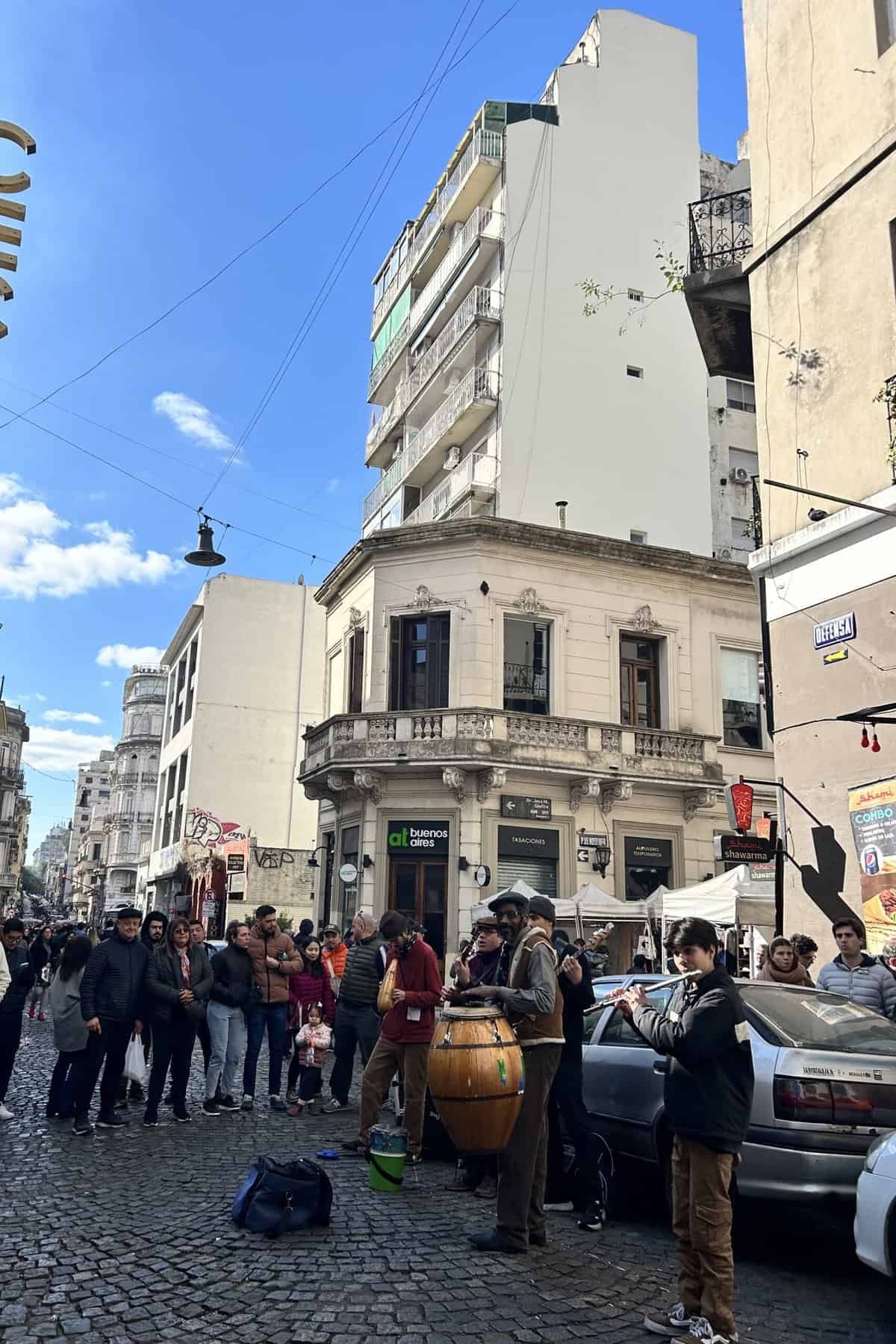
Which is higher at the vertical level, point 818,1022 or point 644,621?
point 644,621

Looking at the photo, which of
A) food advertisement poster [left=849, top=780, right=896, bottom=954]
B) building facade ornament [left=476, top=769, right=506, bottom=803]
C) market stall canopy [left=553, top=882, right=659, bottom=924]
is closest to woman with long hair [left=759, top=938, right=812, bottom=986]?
food advertisement poster [left=849, top=780, right=896, bottom=954]

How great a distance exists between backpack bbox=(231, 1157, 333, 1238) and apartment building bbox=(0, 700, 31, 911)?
78.8m

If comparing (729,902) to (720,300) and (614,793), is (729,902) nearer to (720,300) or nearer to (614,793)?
(614,793)

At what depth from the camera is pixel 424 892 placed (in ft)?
77.0

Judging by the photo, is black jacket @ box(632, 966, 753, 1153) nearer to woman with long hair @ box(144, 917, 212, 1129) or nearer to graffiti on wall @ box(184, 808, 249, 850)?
woman with long hair @ box(144, 917, 212, 1129)

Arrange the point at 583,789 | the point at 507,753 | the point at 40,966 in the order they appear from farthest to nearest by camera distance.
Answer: the point at 583,789
the point at 507,753
the point at 40,966

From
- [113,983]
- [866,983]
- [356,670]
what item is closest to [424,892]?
[356,670]

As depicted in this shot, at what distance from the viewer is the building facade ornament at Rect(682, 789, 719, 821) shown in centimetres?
2489

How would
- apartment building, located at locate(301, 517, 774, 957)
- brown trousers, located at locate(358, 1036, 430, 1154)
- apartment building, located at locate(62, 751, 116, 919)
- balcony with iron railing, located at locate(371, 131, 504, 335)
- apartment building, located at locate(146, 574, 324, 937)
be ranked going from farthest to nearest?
apartment building, located at locate(62, 751, 116, 919) < apartment building, located at locate(146, 574, 324, 937) < balcony with iron railing, located at locate(371, 131, 504, 335) < apartment building, located at locate(301, 517, 774, 957) < brown trousers, located at locate(358, 1036, 430, 1154)

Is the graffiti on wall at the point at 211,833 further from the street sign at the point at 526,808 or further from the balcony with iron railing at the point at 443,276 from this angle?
the balcony with iron railing at the point at 443,276

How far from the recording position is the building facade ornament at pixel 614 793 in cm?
2408

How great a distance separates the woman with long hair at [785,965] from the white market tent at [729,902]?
6412 mm

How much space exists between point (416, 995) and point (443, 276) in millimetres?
28308

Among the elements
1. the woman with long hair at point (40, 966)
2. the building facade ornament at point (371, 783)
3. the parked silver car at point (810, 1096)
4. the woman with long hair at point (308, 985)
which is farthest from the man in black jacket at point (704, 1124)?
the building facade ornament at point (371, 783)
